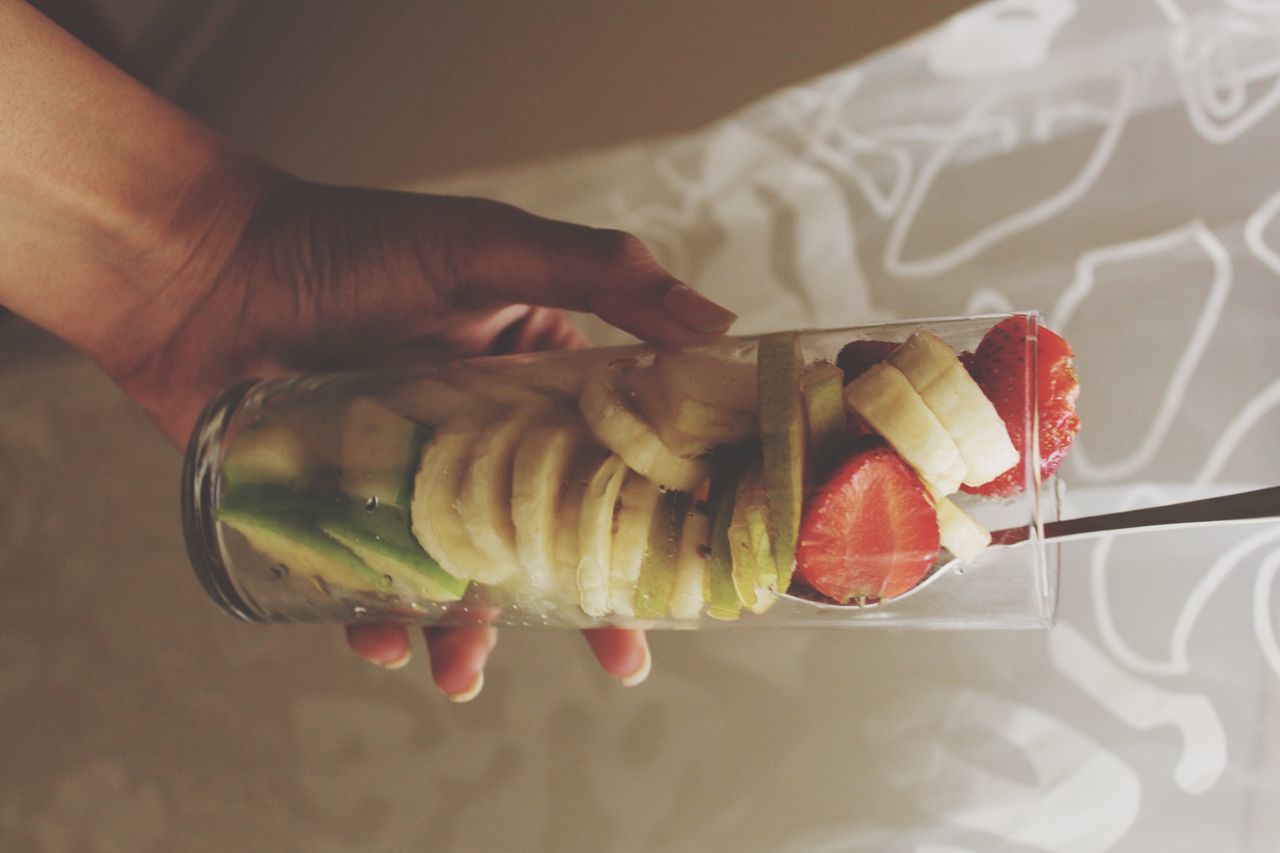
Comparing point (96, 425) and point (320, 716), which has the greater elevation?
point (96, 425)

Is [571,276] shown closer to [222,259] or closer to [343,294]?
[343,294]

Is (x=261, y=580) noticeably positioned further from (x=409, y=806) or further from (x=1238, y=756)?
(x=1238, y=756)

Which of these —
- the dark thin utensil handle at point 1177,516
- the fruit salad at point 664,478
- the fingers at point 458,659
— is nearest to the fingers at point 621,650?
the fingers at point 458,659

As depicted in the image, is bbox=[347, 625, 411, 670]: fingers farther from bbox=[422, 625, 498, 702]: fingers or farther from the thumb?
the thumb

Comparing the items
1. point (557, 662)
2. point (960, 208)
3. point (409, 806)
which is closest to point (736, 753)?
point (557, 662)

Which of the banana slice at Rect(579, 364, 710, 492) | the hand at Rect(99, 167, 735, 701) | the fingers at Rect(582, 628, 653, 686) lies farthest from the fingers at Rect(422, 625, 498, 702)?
the banana slice at Rect(579, 364, 710, 492)

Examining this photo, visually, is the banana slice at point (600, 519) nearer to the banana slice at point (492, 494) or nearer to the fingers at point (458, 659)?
the banana slice at point (492, 494)
